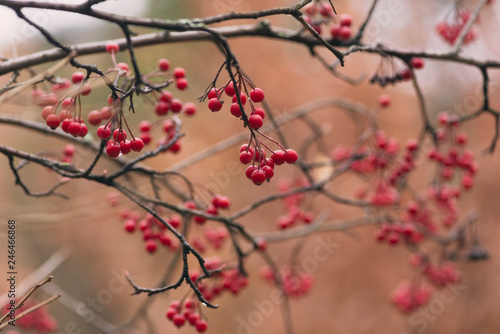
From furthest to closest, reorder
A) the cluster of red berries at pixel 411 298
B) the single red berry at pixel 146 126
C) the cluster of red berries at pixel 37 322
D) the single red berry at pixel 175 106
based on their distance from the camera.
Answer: the cluster of red berries at pixel 411 298
the cluster of red berries at pixel 37 322
the single red berry at pixel 146 126
the single red berry at pixel 175 106

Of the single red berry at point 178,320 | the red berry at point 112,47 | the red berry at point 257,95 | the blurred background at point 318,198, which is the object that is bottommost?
the blurred background at point 318,198

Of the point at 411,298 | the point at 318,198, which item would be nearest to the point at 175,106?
the point at 411,298

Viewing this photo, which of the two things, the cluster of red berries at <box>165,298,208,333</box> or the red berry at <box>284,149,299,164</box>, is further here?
the cluster of red berries at <box>165,298,208,333</box>

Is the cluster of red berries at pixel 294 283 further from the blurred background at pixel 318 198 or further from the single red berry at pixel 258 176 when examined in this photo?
the blurred background at pixel 318 198

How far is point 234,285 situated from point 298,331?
533 cm

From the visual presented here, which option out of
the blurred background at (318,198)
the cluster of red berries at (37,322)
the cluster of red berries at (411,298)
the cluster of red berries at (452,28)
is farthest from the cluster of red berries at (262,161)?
the blurred background at (318,198)

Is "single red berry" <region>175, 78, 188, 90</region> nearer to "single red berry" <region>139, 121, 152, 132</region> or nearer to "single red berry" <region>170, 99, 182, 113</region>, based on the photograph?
"single red berry" <region>170, 99, 182, 113</region>

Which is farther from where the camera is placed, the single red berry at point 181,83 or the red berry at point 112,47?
the single red berry at point 181,83

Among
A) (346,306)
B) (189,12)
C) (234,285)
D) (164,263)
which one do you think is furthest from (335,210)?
(234,285)

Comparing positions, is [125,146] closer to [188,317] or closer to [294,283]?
[188,317]

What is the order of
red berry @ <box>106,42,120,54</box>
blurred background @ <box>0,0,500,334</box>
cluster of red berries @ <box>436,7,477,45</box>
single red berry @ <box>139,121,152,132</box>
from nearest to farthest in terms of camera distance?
1. red berry @ <box>106,42,120,54</box>
2. single red berry @ <box>139,121,152,132</box>
3. cluster of red berries @ <box>436,7,477,45</box>
4. blurred background @ <box>0,0,500,334</box>

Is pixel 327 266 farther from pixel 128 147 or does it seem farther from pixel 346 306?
pixel 128 147

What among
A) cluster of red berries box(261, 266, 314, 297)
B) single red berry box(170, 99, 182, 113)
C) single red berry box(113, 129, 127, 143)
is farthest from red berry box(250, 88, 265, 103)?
cluster of red berries box(261, 266, 314, 297)

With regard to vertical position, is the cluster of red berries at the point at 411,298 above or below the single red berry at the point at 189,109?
below
